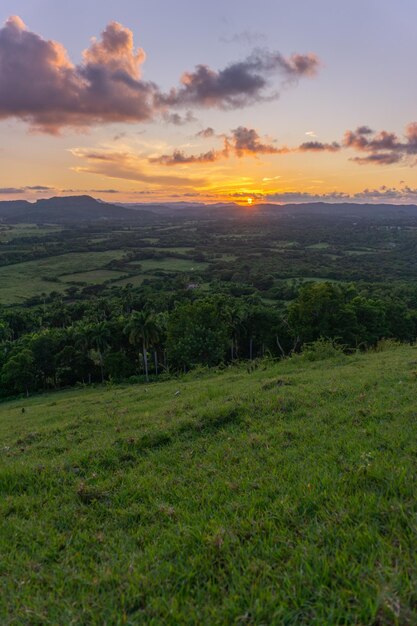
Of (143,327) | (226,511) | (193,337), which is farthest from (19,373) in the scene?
(226,511)

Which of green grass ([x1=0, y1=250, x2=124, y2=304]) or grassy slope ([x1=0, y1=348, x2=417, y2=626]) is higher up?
grassy slope ([x1=0, y1=348, x2=417, y2=626])

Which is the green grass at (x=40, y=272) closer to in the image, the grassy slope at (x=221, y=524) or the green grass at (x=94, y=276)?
the green grass at (x=94, y=276)

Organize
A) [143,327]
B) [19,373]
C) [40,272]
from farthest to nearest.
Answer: [40,272] → [19,373] → [143,327]

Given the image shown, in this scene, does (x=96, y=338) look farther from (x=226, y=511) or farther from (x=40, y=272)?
(x=40, y=272)

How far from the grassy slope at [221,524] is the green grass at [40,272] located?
399ft

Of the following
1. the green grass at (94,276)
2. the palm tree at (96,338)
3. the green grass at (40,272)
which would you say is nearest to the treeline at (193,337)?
the palm tree at (96,338)

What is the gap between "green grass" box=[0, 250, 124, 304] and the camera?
126375 millimetres

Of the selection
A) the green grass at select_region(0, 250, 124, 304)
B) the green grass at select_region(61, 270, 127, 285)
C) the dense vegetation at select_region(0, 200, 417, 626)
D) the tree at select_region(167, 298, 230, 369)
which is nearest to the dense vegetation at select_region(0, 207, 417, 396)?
the tree at select_region(167, 298, 230, 369)

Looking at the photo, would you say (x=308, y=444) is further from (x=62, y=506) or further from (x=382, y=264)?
(x=382, y=264)

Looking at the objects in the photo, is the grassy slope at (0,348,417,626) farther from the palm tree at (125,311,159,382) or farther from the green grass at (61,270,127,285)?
the green grass at (61,270,127,285)

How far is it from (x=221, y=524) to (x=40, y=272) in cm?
16945

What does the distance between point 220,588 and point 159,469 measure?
3.74 metres

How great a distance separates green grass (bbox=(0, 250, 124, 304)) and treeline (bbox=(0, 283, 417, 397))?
68309 millimetres

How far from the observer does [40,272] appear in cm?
15625
